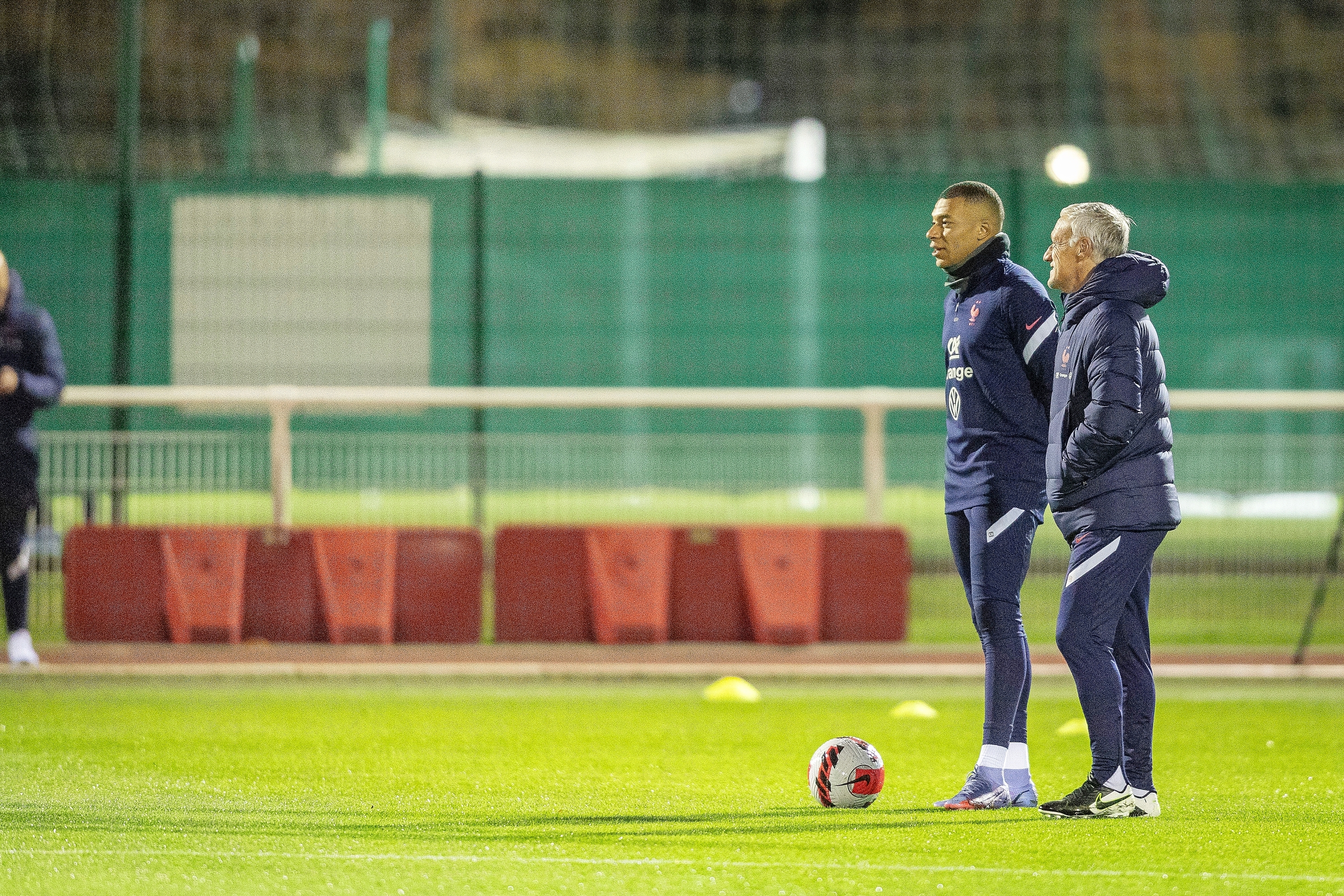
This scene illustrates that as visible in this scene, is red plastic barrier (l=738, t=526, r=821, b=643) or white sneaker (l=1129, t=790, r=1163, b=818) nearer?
white sneaker (l=1129, t=790, r=1163, b=818)

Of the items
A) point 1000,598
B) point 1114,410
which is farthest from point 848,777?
point 1114,410

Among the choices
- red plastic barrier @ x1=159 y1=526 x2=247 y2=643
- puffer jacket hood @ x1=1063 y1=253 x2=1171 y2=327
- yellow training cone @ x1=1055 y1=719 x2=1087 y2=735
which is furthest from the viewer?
red plastic barrier @ x1=159 y1=526 x2=247 y2=643

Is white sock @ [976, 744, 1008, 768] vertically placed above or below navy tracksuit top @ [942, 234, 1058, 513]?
below

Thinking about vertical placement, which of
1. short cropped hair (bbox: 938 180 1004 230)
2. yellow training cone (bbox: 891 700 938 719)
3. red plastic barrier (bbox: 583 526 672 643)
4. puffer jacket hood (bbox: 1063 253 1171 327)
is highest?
short cropped hair (bbox: 938 180 1004 230)

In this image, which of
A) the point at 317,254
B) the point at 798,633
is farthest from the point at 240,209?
the point at 798,633

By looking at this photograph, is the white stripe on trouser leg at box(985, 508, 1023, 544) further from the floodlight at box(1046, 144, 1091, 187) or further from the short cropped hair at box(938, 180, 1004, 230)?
the floodlight at box(1046, 144, 1091, 187)

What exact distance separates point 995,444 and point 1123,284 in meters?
0.73

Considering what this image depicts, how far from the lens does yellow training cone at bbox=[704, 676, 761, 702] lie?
408 inches

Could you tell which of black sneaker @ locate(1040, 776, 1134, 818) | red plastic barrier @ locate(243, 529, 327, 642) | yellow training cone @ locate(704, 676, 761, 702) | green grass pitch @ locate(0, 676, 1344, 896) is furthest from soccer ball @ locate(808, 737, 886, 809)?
red plastic barrier @ locate(243, 529, 327, 642)

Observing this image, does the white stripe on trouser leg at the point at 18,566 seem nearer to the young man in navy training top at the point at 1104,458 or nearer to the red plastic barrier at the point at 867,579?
the red plastic barrier at the point at 867,579

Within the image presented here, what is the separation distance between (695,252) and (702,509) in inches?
126

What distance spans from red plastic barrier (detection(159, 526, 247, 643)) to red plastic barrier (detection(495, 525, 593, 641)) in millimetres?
1618

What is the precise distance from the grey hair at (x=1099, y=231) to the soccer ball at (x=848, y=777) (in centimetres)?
189

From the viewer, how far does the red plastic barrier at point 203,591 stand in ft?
39.2
